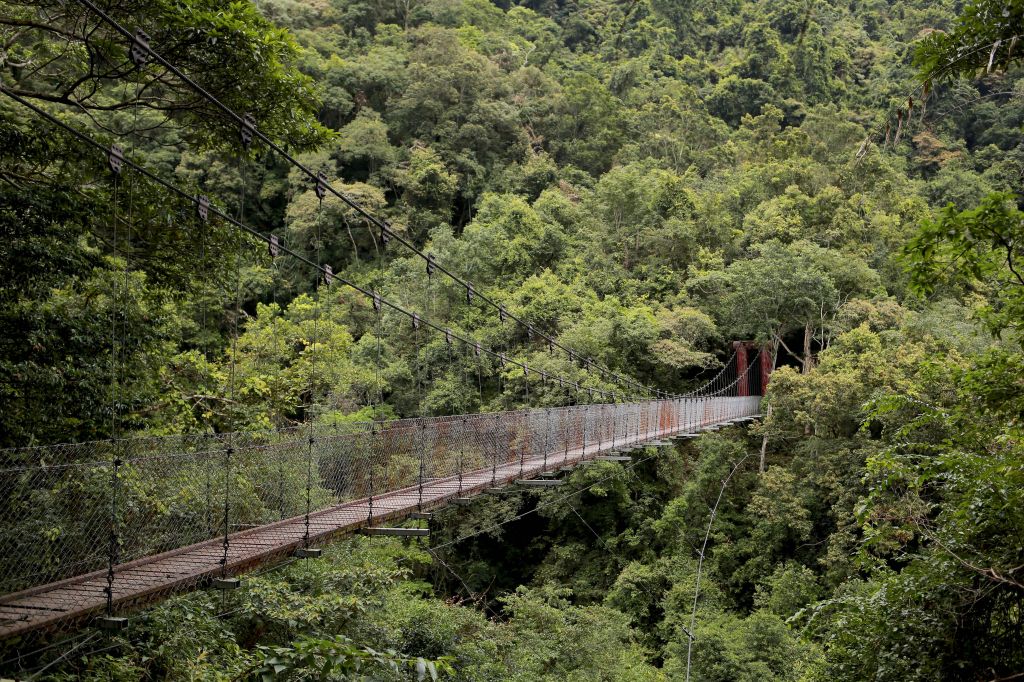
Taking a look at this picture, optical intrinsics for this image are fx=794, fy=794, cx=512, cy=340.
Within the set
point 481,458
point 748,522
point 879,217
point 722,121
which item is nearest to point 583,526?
Result: point 748,522

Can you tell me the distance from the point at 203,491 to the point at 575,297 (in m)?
11.3

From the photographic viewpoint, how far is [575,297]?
48.1ft

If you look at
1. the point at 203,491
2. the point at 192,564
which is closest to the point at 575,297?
the point at 203,491

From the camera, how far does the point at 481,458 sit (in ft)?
20.1

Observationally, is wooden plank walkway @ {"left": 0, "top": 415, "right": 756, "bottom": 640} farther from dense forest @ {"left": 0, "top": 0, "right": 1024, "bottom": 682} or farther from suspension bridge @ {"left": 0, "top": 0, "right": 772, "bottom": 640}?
dense forest @ {"left": 0, "top": 0, "right": 1024, "bottom": 682}

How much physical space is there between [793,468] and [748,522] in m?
1.22

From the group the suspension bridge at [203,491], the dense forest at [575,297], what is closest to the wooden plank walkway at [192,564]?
the suspension bridge at [203,491]

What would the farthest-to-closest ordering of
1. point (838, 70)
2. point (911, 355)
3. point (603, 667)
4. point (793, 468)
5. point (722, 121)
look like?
point (838, 70) < point (722, 121) < point (793, 468) < point (911, 355) < point (603, 667)

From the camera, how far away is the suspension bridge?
2.69 m

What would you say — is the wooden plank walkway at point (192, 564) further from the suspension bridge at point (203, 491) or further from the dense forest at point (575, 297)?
the dense forest at point (575, 297)

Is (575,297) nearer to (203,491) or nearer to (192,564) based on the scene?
(203,491)

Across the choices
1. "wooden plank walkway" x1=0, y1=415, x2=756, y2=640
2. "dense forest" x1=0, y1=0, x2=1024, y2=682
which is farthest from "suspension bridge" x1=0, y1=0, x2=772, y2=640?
"dense forest" x1=0, y1=0, x2=1024, y2=682

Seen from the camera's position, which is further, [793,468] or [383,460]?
[793,468]

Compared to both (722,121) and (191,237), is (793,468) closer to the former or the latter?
(191,237)
